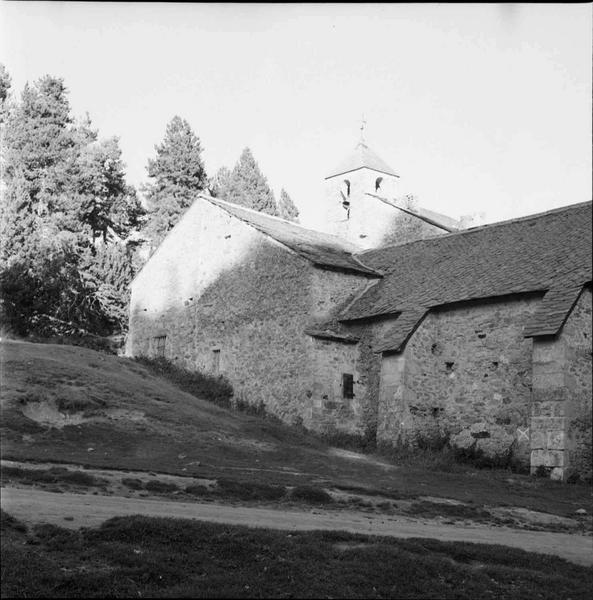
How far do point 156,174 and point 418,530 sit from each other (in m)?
19.8

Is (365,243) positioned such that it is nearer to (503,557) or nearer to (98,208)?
(98,208)

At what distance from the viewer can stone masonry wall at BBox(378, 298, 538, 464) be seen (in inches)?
909

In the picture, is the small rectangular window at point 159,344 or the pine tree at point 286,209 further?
the pine tree at point 286,209

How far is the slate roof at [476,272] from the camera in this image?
15.2 m

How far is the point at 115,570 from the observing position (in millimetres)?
8438

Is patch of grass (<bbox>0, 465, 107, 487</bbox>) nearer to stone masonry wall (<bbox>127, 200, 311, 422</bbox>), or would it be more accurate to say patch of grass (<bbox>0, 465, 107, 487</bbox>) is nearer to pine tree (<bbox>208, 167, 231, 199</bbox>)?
stone masonry wall (<bbox>127, 200, 311, 422</bbox>)

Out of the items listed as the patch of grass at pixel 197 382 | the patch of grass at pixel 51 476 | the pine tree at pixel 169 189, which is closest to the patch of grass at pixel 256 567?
the patch of grass at pixel 51 476

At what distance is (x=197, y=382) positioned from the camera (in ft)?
103

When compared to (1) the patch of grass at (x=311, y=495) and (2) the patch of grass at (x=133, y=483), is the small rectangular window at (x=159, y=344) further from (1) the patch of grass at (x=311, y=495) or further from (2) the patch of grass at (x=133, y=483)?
(2) the patch of grass at (x=133, y=483)

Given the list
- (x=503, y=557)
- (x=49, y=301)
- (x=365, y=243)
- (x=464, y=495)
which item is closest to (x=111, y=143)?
(x=503, y=557)

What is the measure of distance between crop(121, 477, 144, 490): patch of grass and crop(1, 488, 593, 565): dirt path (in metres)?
1.09

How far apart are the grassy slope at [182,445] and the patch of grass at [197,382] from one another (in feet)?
15.0

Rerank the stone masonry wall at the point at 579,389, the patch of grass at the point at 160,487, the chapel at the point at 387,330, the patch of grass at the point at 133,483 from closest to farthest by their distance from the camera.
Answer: the patch of grass at the point at 133,483 → the patch of grass at the point at 160,487 → the stone masonry wall at the point at 579,389 → the chapel at the point at 387,330

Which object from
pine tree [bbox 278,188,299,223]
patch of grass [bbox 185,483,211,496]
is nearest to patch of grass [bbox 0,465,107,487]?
patch of grass [bbox 185,483,211,496]
